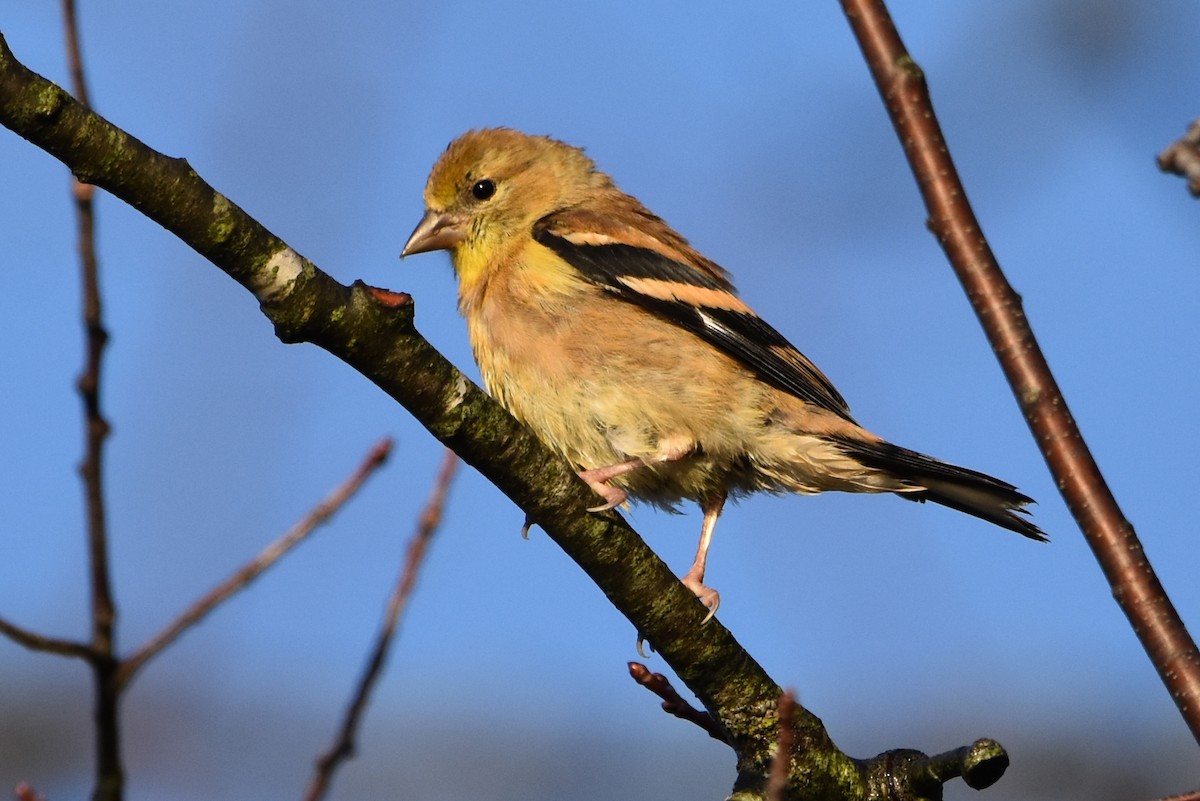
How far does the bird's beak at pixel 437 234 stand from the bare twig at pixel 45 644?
344 centimetres

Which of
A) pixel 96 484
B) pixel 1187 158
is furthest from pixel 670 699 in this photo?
pixel 1187 158

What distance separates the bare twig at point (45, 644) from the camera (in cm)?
272

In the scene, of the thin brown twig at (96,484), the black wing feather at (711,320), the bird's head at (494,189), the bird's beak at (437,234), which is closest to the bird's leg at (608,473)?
the black wing feather at (711,320)

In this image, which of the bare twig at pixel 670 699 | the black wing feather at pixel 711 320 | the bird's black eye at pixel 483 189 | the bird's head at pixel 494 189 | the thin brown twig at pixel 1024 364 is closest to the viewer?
the thin brown twig at pixel 1024 364

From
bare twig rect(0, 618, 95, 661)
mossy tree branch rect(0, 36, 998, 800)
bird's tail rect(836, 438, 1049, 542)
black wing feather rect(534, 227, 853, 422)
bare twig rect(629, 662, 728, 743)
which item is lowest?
bare twig rect(0, 618, 95, 661)

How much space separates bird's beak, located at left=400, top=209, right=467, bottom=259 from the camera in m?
6.01

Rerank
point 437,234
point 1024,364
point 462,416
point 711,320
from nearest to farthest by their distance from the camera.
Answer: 1. point 1024,364
2. point 462,416
3. point 711,320
4. point 437,234

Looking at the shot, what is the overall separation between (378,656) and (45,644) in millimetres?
675

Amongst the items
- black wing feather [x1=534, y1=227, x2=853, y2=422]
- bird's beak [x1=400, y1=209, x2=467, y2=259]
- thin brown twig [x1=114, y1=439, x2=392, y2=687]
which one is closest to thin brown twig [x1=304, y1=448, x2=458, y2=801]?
thin brown twig [x1=114, y1=439, x2=392, y2=687]

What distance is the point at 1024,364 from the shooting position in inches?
124

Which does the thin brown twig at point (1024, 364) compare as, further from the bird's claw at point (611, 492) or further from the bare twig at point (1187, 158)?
the bird's claw at point (611, 492)

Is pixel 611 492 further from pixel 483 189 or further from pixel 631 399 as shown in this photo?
pixel 483 189

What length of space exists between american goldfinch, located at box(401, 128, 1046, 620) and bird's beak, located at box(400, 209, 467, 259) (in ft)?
0.53

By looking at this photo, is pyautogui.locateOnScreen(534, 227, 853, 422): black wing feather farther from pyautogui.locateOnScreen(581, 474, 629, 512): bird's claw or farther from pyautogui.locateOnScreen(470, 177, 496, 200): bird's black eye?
pyautogui.locateOnScreen(581, 474, 629, 512): bird's claw
